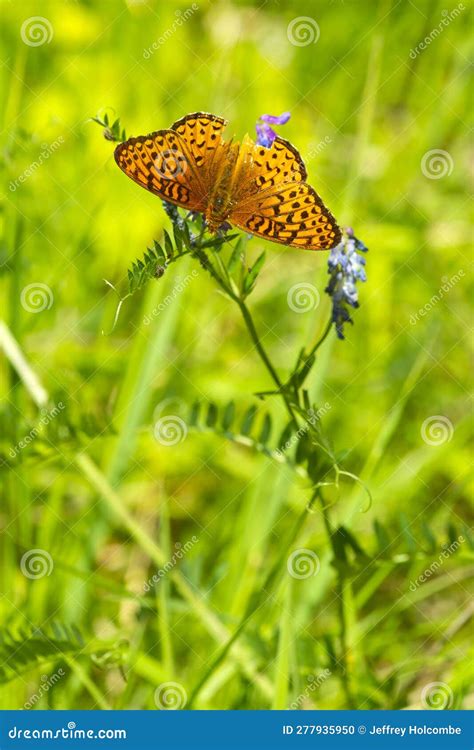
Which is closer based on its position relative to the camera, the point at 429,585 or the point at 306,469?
the point at 306,469

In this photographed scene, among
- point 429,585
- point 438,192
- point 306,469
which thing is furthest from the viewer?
point 438,192
